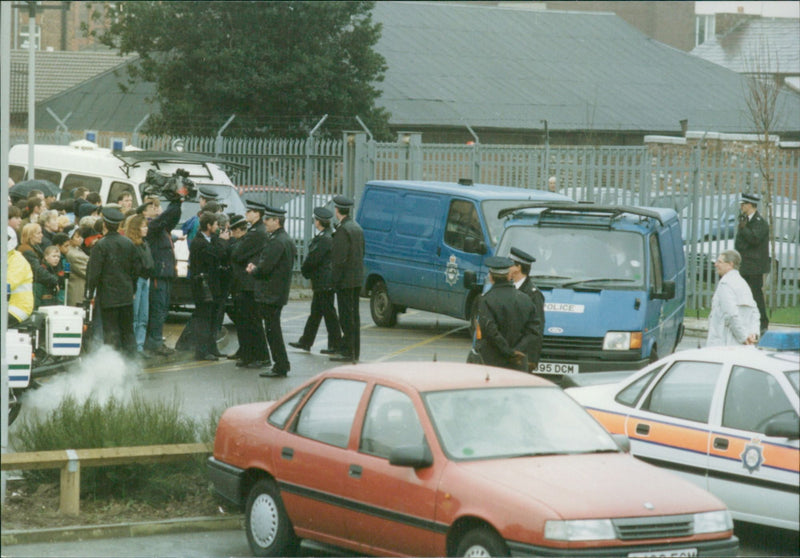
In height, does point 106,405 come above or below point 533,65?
below

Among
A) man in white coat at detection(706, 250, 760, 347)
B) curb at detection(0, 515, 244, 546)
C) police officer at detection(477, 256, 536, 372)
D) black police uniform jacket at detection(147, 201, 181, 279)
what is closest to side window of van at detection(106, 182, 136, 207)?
black police uniform jacket at detection(147, 201, 181, 279)

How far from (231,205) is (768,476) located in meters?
13.1

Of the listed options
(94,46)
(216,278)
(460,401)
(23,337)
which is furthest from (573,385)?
(94,46)

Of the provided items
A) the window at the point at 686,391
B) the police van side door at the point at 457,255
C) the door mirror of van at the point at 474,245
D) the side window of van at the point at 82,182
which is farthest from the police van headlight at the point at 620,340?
the side window of van at the point at 82,182

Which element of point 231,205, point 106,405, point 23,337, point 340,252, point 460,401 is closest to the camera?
point 460,401

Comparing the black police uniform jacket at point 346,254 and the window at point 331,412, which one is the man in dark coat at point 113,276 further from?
the window at point 331,412

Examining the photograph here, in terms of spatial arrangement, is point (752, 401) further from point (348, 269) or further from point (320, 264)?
point (320, 264)

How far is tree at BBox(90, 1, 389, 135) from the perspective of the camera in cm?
4012

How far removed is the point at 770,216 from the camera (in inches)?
882

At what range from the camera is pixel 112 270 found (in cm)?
1491

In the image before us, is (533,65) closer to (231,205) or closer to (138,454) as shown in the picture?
(231,205)

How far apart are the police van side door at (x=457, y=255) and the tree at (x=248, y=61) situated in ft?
71.5

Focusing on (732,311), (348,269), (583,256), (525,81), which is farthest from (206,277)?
(525,81)

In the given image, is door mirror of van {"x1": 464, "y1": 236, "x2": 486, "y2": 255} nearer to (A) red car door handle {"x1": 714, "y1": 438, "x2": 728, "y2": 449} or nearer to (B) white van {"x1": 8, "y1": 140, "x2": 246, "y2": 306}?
(B) white van {"x1": 8, "y1": 140, "x2": 246, "y2": 306}
